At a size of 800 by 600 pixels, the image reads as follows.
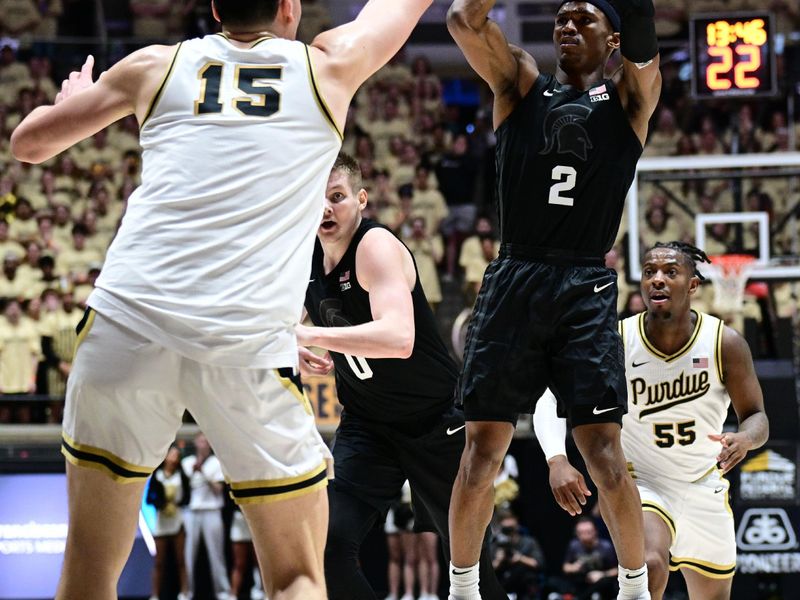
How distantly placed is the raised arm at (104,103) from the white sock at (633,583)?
281 cm

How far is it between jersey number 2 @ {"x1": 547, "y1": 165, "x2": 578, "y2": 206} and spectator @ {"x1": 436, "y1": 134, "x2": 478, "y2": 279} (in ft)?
36.5

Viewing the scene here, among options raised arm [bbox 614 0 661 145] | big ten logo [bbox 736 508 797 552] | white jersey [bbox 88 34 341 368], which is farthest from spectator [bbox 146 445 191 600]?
white jersey [bbox 88 34 341 368]

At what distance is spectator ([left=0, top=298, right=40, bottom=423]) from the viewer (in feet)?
44.4

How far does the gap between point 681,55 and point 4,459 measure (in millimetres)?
11838

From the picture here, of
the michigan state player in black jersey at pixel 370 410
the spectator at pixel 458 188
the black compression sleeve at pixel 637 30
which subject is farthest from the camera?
the spectator at pixel 458 188

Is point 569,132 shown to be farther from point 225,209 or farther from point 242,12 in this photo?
point 225,209

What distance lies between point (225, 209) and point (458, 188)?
14.0 metres

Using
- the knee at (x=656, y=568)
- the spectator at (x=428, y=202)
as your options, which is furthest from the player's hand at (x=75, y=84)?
the spectator at (x=428, y=202)

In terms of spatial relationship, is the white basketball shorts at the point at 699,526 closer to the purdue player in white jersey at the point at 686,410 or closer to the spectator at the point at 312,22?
the purdue player in white jersey at the point at 686,410

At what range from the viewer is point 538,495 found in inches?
486

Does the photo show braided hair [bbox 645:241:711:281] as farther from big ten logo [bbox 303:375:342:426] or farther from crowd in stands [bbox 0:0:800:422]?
big ten logo [bbox 303:375:342:426]

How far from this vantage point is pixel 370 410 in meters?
5.63

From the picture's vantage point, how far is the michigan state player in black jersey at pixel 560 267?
4.88 m

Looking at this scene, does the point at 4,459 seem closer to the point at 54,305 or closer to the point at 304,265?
the point at 54,305
